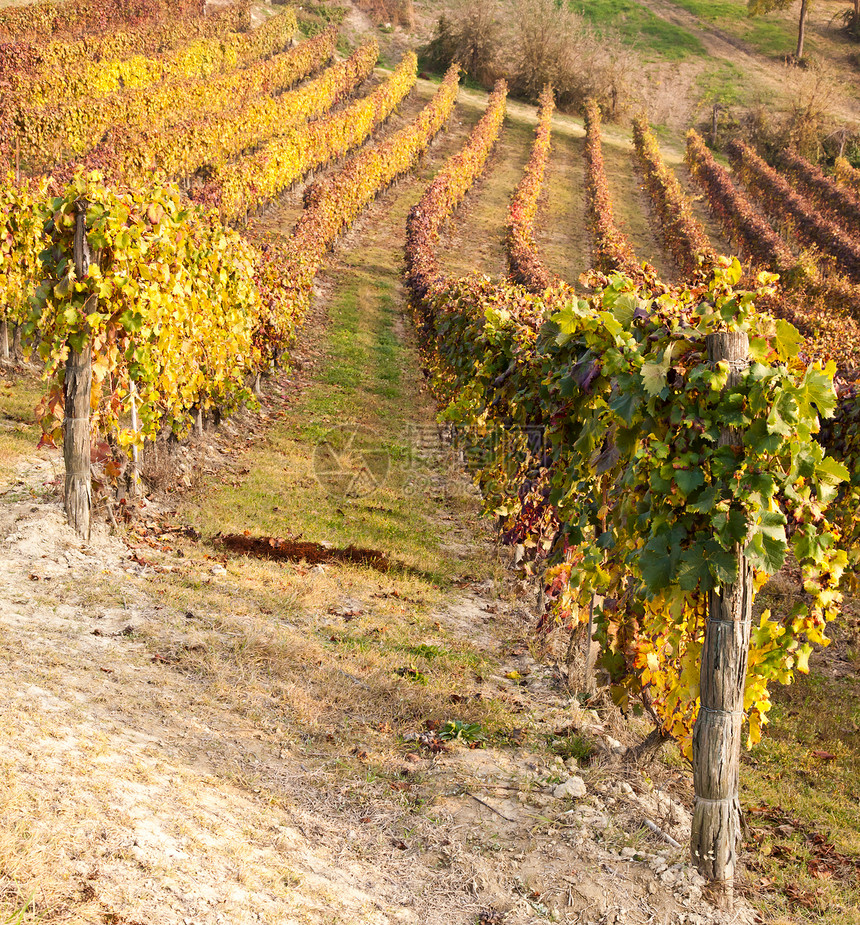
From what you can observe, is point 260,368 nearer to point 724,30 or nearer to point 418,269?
point 418,269

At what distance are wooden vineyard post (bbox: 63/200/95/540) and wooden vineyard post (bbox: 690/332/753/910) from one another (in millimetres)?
4617

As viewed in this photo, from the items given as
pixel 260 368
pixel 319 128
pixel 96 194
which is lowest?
pixel 260 368

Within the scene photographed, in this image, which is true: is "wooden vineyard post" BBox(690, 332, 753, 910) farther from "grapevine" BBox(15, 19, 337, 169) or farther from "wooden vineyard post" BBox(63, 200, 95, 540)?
"grapevine" BBox(15, 19, 337, 169)

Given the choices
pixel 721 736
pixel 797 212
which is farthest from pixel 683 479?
pixel 797 212

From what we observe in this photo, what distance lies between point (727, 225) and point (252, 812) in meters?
29.0

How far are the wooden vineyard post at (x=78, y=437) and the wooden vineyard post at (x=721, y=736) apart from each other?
4.62 metres

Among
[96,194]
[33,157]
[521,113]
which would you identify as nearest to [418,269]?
[33,157]

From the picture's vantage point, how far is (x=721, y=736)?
3.24 m

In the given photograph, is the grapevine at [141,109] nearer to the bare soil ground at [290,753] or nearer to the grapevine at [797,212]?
the bare soil ground at [290,753]

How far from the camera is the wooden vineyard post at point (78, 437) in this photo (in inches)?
228

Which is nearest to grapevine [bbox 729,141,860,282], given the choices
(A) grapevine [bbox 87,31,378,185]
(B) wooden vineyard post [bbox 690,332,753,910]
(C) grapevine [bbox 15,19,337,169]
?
(A) grapevine [bbox 87,31,378,185]

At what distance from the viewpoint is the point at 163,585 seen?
18.4 ft

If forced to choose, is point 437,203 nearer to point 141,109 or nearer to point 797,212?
point 141,109

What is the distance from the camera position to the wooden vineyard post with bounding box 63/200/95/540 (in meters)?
5.78
